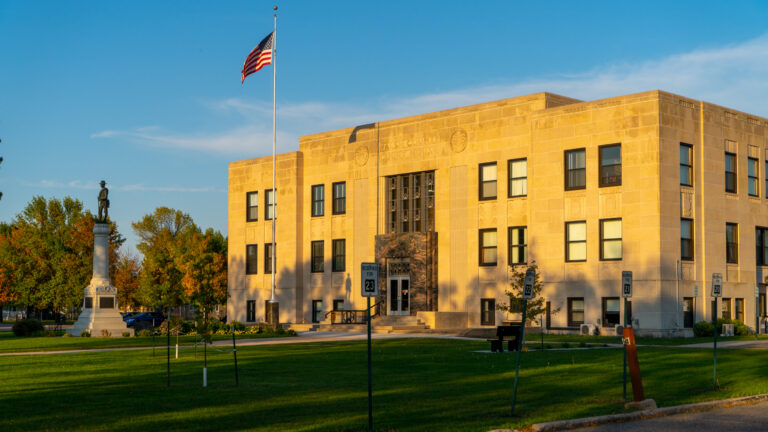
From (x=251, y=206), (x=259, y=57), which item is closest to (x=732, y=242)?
(x=259, y=57)

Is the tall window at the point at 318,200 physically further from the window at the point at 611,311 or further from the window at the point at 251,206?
the window at the point at 611,311

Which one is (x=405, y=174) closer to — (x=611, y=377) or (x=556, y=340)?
(x=556, y=340)

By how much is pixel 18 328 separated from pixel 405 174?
23.7 metres

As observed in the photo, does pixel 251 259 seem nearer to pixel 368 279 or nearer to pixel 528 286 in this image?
pixel 528 286

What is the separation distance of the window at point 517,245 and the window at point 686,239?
8016 mm

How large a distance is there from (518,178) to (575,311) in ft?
25.7

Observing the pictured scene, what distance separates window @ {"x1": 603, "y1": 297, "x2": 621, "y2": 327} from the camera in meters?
42.6

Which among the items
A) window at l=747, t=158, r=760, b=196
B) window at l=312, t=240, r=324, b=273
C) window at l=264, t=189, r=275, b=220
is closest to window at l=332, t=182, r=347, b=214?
window at l=312, t=240, r=324, b=273

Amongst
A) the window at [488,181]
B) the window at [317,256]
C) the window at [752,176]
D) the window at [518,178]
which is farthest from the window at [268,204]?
the window at [752,176]

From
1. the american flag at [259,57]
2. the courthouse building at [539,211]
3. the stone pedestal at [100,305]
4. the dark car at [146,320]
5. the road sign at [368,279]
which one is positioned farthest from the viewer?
the dark car at [146,320]

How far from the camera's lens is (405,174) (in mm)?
53969

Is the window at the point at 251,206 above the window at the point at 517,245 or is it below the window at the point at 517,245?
above

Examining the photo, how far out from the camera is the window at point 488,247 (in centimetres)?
4909

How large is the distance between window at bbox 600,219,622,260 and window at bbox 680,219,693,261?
2.88 metres
